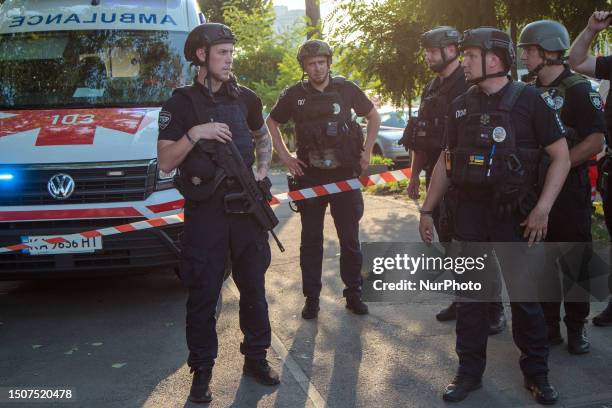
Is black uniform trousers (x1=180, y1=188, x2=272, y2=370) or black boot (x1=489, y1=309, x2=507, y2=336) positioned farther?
black boot (x1=489, y1=309, x2=507, y2=336)

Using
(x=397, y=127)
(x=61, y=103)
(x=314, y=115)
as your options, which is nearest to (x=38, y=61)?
(x=61, y=103)

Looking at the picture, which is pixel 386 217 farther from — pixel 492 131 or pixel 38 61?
pixel 492 131

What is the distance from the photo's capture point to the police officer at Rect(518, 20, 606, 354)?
4387 mm

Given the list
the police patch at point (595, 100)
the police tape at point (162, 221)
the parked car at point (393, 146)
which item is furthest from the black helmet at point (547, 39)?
the parked car at point (393, 146)

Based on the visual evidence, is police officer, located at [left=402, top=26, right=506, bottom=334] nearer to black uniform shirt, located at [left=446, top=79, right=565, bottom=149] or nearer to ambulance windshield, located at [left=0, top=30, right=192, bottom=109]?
black uniform shirt, located at [left=446, top=79, right=565, bottom=149]

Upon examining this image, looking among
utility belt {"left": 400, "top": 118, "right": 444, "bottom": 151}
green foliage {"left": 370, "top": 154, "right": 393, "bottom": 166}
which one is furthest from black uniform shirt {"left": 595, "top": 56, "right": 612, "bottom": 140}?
green foliage {"left": 370, "top": 154, "right": 393, "bottom": 166}

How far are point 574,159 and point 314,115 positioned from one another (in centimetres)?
187

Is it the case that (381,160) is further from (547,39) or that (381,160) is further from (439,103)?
(547,39)

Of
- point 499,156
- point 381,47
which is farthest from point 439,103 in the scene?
point 381,47

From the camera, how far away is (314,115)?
5387 millimetres

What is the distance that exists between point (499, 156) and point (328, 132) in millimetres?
1776

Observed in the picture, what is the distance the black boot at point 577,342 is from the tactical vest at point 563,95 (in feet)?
3.74

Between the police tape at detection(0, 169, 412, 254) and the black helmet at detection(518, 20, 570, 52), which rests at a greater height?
the black helmet at detection(518, 20, 570, 52)

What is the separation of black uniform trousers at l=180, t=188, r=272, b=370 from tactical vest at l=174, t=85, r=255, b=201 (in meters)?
0.09
